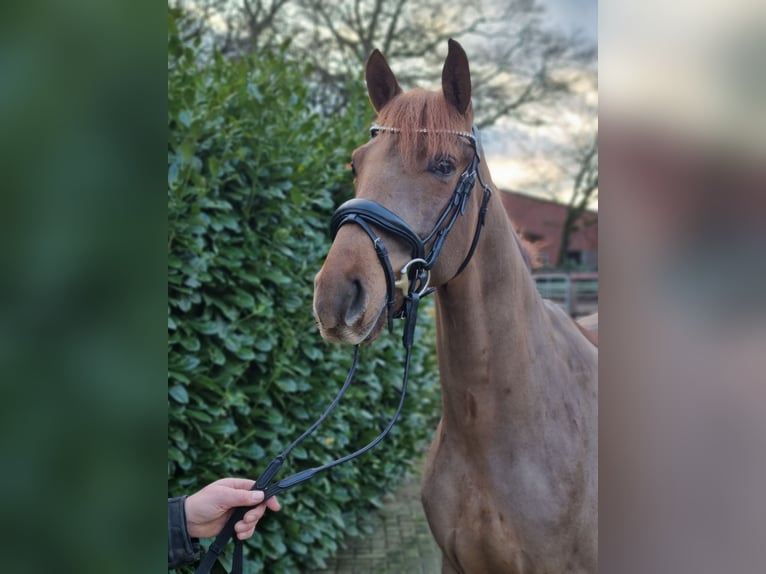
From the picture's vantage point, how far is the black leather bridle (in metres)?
1.51

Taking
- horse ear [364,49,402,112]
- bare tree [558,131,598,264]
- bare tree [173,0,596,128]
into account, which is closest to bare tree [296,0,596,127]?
bare tree [173,0,596,128]

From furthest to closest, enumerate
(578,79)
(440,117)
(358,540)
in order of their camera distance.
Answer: (578,79) → (358,540) → (440,117)

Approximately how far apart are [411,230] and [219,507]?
85 cm

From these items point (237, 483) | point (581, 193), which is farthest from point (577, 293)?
point (237, 483)

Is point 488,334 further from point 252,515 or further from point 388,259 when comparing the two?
point 252,515

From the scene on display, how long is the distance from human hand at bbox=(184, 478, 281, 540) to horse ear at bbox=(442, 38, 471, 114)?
4.05ft

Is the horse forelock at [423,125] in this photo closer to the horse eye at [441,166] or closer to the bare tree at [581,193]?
the horse eye at [441,166]

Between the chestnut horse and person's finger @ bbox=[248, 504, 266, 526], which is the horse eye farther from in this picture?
person's finger @ bbox=[248, 504, 266, 526]
